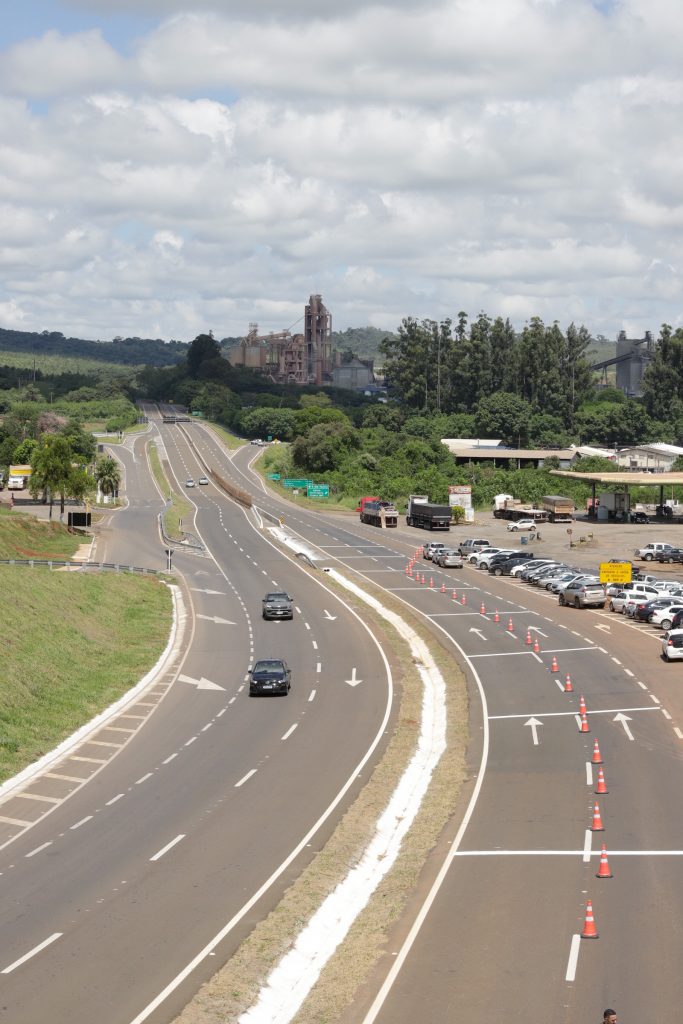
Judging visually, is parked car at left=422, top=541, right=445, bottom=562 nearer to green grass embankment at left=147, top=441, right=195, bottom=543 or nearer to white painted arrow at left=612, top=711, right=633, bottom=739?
green grass embankment at left=147, top=441, right=195, bottom=543

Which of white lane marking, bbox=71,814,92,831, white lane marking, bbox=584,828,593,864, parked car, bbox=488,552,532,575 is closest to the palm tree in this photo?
parked car, bbox=488,552,532,575

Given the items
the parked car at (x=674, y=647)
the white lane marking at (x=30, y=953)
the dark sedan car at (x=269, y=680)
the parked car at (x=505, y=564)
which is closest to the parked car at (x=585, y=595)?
the parked car at (x=505, y=564)

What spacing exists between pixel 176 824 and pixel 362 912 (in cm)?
798

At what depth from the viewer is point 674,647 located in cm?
5212

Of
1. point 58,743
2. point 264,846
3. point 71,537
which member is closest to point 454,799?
point 264,846

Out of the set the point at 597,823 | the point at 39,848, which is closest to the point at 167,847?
the point at 39,848

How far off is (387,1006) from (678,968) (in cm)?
523

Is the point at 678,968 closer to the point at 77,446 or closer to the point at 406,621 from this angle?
the point at 406,621

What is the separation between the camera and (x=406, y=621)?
2611 inches

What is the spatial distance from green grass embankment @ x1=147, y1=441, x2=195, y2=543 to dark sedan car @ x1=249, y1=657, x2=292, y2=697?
179ft

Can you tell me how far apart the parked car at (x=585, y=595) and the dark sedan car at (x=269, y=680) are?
2736 centimetres

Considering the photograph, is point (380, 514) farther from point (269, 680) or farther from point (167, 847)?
point (167, 847)

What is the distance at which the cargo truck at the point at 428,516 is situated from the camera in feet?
379

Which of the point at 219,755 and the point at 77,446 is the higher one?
the point at 77,446
